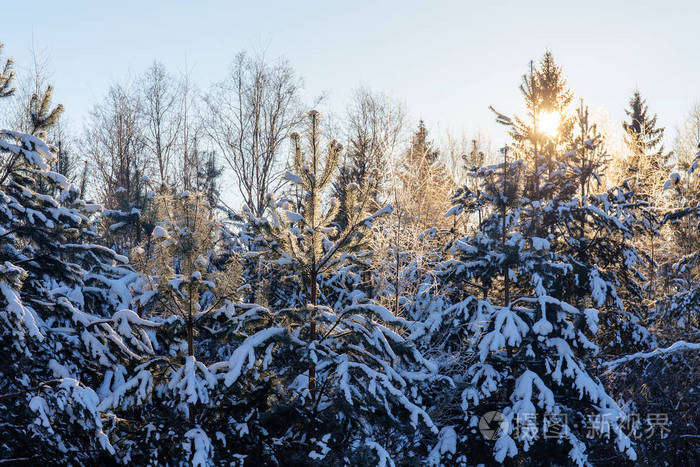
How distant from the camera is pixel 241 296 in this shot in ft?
24.6

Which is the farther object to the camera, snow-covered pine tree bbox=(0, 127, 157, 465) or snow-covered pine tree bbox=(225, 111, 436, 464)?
snow-covered pine tree bbox=(225, 111, 436, 464)

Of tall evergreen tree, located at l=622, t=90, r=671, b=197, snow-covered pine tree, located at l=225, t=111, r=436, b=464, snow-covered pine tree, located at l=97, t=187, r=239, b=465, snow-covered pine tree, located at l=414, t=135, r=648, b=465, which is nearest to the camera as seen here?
snow-covered pine tree, located at l=97, t=187, r=239, b=465

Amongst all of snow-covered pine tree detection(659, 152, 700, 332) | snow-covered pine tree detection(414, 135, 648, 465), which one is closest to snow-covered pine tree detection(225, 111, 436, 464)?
snow-covered pine tree detection(414, 135, 648, 465)

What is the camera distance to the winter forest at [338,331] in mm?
6879

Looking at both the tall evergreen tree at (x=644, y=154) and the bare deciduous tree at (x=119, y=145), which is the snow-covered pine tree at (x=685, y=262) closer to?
the tall evergreen tree at (x=644, y=154)

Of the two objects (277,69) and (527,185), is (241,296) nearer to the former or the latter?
(527,185)

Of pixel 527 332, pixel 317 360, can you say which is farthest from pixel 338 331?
pixel 527 332

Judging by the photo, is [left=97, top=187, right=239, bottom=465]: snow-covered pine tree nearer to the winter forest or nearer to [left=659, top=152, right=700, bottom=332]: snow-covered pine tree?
the winter forest

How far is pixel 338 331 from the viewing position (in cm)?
773

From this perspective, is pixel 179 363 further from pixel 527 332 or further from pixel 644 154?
pixel 644 154

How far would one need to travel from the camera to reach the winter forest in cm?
688

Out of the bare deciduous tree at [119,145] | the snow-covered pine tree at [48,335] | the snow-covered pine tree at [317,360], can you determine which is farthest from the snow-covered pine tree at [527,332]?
the bare deciduous tree at [119,145]

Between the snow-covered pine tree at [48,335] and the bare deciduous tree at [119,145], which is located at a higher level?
the bare deciduous tree at [119,145]

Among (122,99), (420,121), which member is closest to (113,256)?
(122,99)
